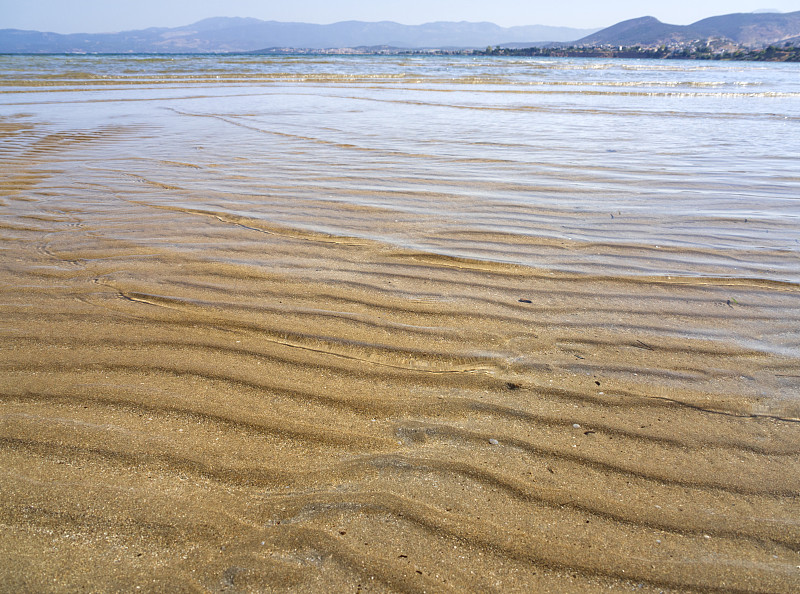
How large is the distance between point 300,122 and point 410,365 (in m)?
9.47

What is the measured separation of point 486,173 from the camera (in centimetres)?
625

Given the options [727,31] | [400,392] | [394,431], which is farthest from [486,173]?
Answer: [727,31]

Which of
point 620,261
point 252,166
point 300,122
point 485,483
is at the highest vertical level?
point 300,122

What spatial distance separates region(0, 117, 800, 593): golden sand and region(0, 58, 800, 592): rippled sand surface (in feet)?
0.03

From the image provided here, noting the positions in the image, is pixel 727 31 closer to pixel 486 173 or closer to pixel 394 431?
pixel 486 173

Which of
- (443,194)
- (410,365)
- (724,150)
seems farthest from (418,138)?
(410,365)

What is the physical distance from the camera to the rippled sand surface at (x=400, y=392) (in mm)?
1557

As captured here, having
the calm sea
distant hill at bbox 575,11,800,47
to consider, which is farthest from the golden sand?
distant hill at bbox 575,11,800,47

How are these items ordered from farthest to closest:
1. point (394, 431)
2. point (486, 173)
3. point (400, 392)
Answer: point (486, 173) → point (400, 392) → point (394, 431)

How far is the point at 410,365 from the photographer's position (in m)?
2.47

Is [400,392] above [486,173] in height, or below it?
below

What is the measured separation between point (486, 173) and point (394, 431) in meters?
4.69

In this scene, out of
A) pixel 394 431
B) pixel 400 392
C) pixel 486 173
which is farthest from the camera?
pixel 486 173

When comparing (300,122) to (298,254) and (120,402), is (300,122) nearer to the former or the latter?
(298,254)
